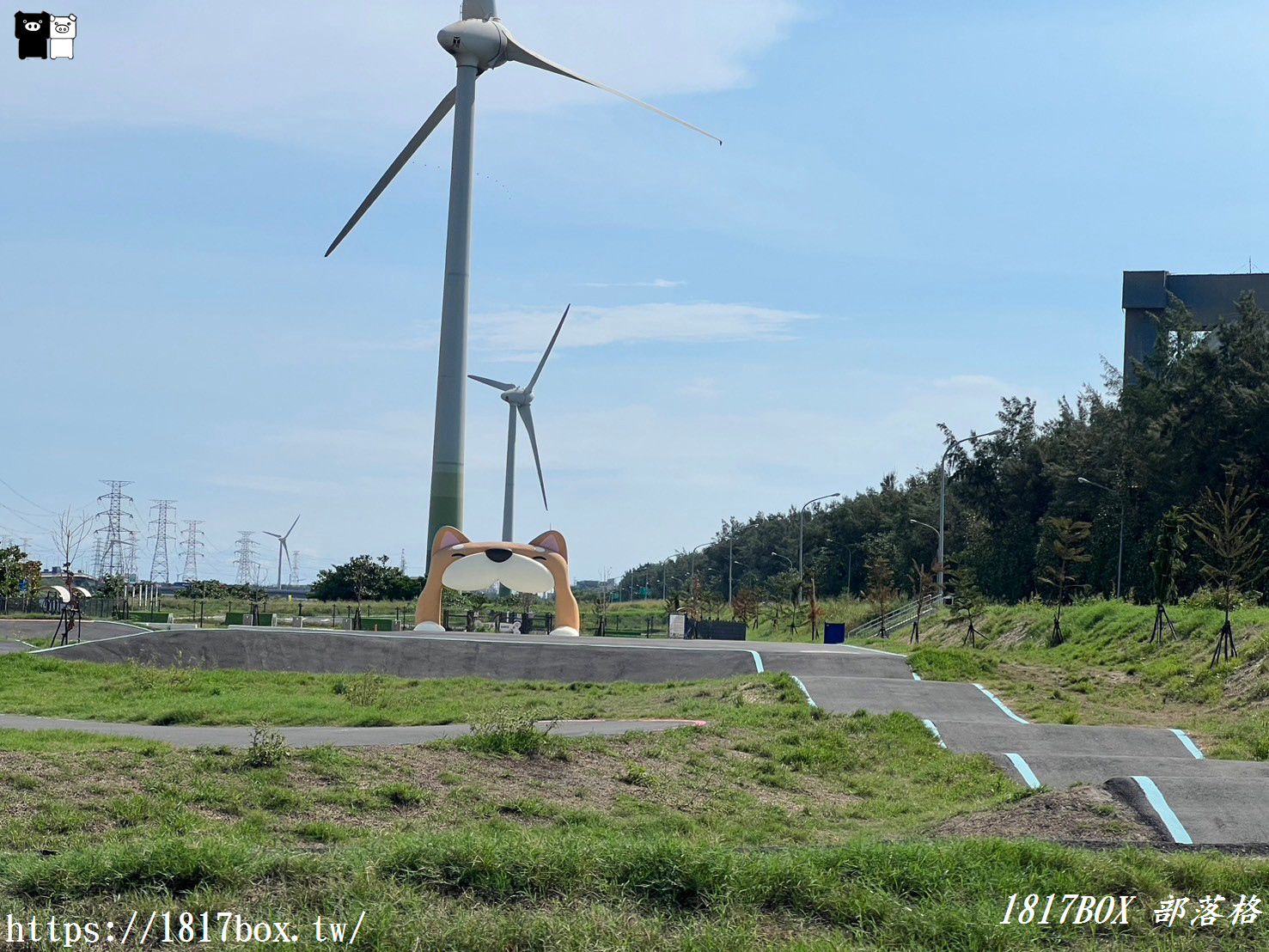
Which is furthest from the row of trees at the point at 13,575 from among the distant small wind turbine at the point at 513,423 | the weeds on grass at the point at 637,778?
the weeds on grass at the point at 637,778

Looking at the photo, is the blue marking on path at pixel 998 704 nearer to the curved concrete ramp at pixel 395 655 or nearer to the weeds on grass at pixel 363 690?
the curved concrete ramp at pixel 395 655

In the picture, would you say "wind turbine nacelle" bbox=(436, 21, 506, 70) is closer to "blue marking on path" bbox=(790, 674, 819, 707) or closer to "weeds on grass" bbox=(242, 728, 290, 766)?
"blue marking on path" bbox=(790, 674, 819, 707)

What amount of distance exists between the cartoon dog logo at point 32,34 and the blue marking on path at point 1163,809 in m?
12.6

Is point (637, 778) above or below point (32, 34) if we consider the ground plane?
below

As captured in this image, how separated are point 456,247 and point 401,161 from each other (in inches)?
186

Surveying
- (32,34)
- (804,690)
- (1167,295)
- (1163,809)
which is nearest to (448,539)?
(804,690)

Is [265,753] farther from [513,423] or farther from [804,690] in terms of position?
[513,423]

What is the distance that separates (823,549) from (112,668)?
88.6 metres

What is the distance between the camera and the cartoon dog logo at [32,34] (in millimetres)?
11961

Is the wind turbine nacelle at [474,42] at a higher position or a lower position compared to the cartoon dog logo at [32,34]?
higher

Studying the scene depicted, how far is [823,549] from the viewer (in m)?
114

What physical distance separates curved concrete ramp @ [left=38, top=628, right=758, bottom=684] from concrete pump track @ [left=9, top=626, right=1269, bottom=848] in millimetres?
42

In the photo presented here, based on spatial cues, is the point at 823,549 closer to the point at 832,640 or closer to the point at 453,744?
the point at 832,640

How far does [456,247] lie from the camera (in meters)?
55.7
